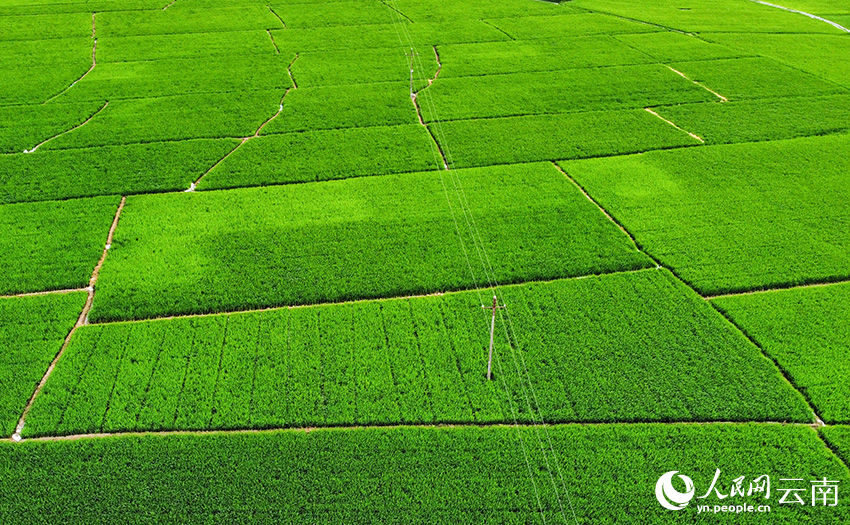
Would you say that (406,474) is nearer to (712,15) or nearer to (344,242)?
(344,242)

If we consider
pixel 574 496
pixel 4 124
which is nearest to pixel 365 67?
pixel 4 124

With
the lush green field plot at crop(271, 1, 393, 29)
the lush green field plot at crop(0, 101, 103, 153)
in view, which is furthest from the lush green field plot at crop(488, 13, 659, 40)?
the lush green field plot at crop(0, 101, 103, 153)

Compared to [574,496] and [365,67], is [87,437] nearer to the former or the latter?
[574,496]

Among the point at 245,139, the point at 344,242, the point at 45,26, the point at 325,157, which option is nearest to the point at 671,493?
the point at 344,242

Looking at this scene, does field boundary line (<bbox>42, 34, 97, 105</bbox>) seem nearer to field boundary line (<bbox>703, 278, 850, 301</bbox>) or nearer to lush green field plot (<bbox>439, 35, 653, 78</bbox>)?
lush green field plot (<bbox>439, 35, 653, 78</bbox>)

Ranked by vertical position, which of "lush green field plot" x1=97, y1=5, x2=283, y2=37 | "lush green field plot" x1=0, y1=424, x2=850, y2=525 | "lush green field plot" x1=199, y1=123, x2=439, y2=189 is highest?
"lush green field plot" x1=97, y1=5, x2=283, y2=37

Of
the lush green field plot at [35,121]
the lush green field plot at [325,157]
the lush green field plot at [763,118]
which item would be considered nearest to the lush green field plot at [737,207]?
the lush green field plot at [763,118]
